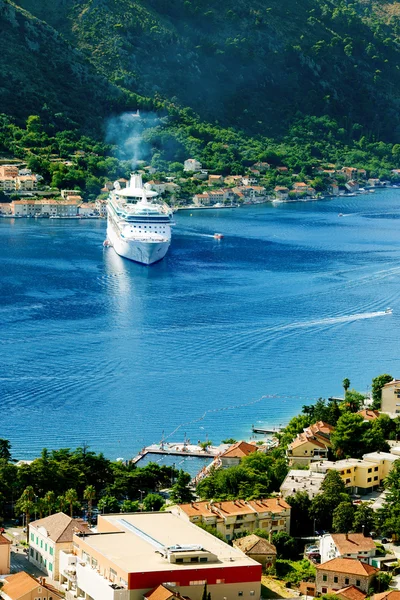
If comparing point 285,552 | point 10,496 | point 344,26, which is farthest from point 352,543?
point 344,26

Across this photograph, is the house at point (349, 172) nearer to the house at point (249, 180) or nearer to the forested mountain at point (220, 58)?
the forested mountain at point (220, 58)

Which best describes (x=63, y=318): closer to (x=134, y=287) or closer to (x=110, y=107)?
(x=134, y=287)

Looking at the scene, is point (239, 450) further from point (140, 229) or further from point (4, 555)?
point (140, 229)

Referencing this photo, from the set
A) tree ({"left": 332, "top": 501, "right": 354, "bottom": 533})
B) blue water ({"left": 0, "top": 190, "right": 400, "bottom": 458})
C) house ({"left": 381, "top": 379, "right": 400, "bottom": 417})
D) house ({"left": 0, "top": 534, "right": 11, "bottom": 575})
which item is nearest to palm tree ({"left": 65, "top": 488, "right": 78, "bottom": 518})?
house ({"left": 0, "top": 534, "right": 11, "bottom": 575})

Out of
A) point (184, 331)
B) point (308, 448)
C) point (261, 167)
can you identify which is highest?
point (261, 167)

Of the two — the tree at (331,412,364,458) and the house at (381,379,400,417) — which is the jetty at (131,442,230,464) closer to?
the tree at (331,412,364,458)

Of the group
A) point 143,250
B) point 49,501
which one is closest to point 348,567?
point 49,501
